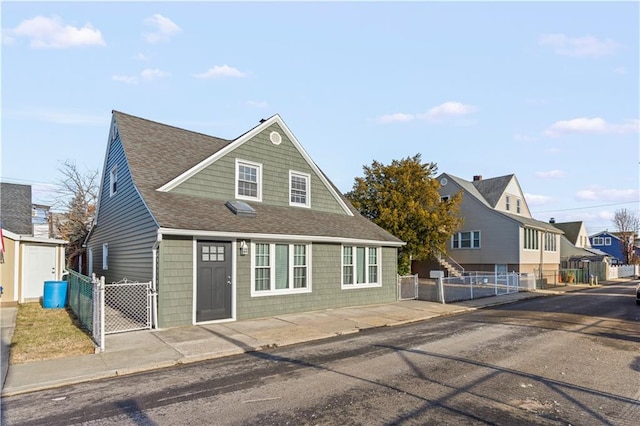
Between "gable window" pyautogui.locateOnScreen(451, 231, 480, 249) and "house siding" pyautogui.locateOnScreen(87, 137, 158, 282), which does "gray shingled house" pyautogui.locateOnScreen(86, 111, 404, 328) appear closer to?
"house siding" pyautogui.locateOnScreen(87, 137, 158, 282)

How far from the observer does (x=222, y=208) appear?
1427 centimetres

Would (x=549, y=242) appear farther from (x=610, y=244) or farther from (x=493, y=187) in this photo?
(x=610, y=244)

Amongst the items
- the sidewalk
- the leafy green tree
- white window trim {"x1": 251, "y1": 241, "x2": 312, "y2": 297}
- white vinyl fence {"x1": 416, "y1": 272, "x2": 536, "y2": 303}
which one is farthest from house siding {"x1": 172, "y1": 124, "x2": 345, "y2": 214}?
the leafy green tree

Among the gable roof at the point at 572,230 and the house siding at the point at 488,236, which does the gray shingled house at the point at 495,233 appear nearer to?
the house siding at the point at 488,236

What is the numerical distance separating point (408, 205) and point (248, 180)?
601 inches

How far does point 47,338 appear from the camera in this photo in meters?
10.2

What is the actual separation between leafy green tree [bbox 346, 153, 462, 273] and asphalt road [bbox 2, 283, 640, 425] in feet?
58.9

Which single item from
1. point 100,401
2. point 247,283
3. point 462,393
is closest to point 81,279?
point 247,283

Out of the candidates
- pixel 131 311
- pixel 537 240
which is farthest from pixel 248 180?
pixel 537 240

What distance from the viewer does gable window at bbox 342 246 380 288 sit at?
56.1 feet

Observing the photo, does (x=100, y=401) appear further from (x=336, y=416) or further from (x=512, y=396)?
(x=512, y=396)

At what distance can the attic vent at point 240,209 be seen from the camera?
46.9ft

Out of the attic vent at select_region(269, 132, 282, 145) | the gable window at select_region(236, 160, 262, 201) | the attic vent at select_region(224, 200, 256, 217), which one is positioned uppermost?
the attic vent at select_region(269, 132, 282, 145)

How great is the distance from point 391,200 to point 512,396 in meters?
23.1
